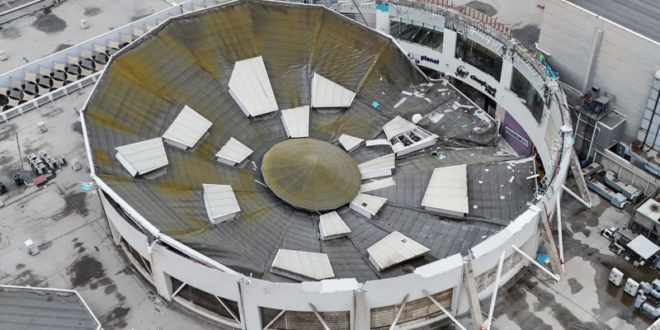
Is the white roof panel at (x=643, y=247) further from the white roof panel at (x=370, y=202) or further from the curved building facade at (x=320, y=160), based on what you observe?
the white roof panel at (x=370, y=202)

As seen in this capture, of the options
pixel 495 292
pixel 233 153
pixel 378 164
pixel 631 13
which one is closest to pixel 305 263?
pixel 495 292

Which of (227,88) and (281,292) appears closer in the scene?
(281,292)

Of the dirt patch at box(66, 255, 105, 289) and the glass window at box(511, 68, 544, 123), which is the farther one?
the glass window at box(511, 68, 544, 123)

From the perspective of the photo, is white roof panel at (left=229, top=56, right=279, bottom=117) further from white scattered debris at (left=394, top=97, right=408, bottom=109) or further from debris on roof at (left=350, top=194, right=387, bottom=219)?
debris on roof at (left=350, top=194, right=387, bottom=219)

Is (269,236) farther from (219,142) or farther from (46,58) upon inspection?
(46,58)

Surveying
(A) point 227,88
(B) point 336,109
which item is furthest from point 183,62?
(B) point 336,109

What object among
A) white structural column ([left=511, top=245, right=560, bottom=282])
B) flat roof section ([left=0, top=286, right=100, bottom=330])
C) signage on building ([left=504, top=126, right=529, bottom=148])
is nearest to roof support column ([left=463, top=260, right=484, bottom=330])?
white structural column ([left=511, top=245, right=560, bottom=282])

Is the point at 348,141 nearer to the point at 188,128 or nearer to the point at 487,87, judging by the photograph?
the point at 188,128
